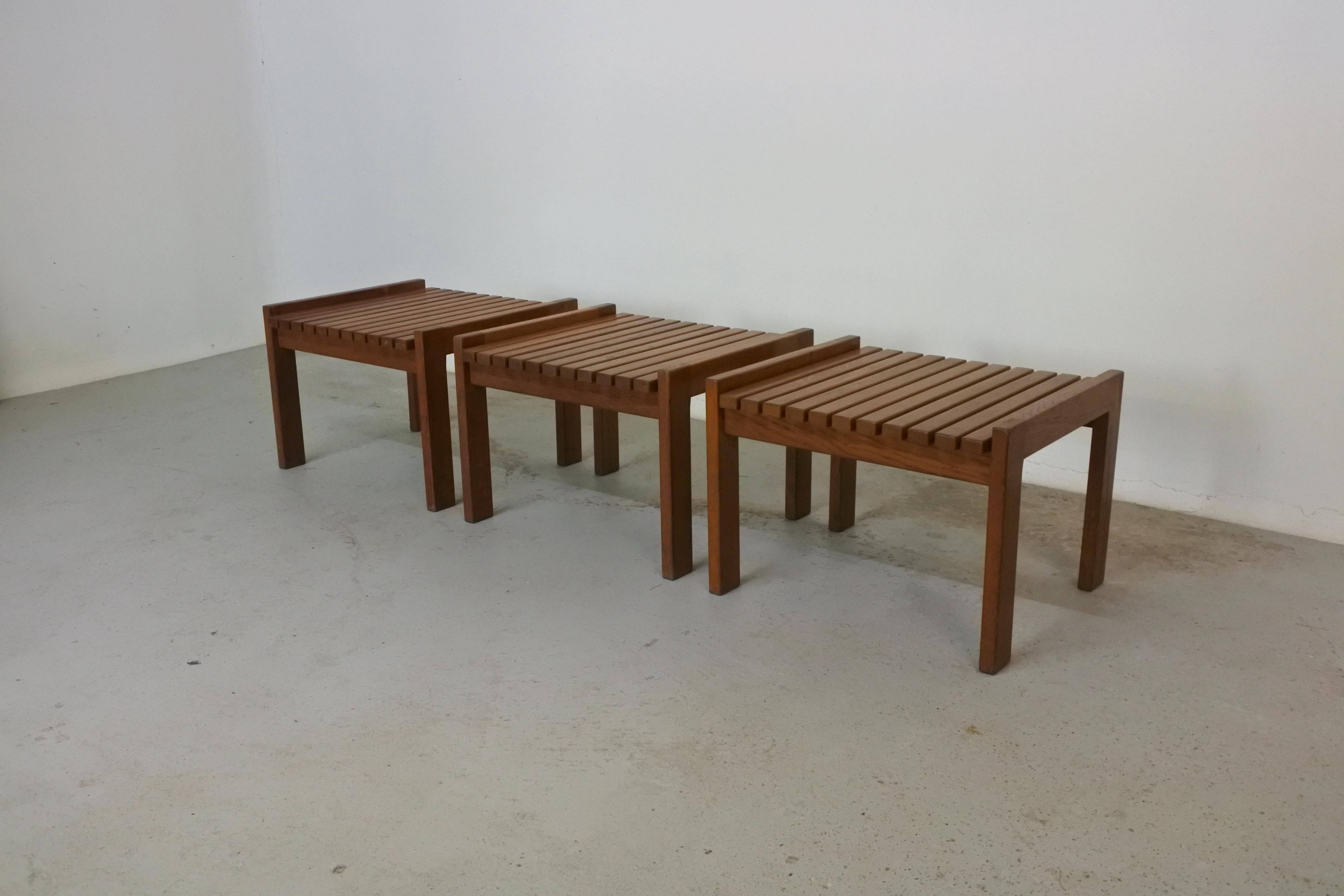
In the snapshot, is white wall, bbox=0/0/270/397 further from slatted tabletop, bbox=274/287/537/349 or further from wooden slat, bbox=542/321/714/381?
wooden slat, bbox=542/321/714/381

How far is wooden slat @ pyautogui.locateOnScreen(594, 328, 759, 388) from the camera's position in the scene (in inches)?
102

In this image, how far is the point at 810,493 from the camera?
9.70 ft

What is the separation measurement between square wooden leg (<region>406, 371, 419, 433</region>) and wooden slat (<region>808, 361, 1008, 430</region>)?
5.81ft

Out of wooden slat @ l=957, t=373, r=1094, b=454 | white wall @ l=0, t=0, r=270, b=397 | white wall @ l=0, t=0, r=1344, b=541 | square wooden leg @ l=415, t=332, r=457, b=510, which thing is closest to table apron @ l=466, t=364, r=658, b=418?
square wooden leg @ l=415, t=332, r=457, b=510

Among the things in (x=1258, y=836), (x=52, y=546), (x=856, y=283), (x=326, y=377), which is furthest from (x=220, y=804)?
(x=326, y=377)

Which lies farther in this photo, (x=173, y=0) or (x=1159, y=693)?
(x=173, y=0)

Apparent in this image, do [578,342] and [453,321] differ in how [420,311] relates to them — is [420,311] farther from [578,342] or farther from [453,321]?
[578,342]

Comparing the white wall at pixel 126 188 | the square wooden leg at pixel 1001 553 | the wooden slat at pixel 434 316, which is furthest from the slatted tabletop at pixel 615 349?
the white wall at pixel 126 188

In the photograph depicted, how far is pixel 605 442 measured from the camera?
129 inches

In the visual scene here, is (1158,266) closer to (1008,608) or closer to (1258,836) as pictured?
(1008,608)

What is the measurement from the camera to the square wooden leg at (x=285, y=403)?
3.32 metres

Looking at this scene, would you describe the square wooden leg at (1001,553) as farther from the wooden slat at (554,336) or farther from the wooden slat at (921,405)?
the wooden slat at (554,336)

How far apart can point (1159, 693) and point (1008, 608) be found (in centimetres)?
30

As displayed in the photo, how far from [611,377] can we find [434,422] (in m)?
0.64
